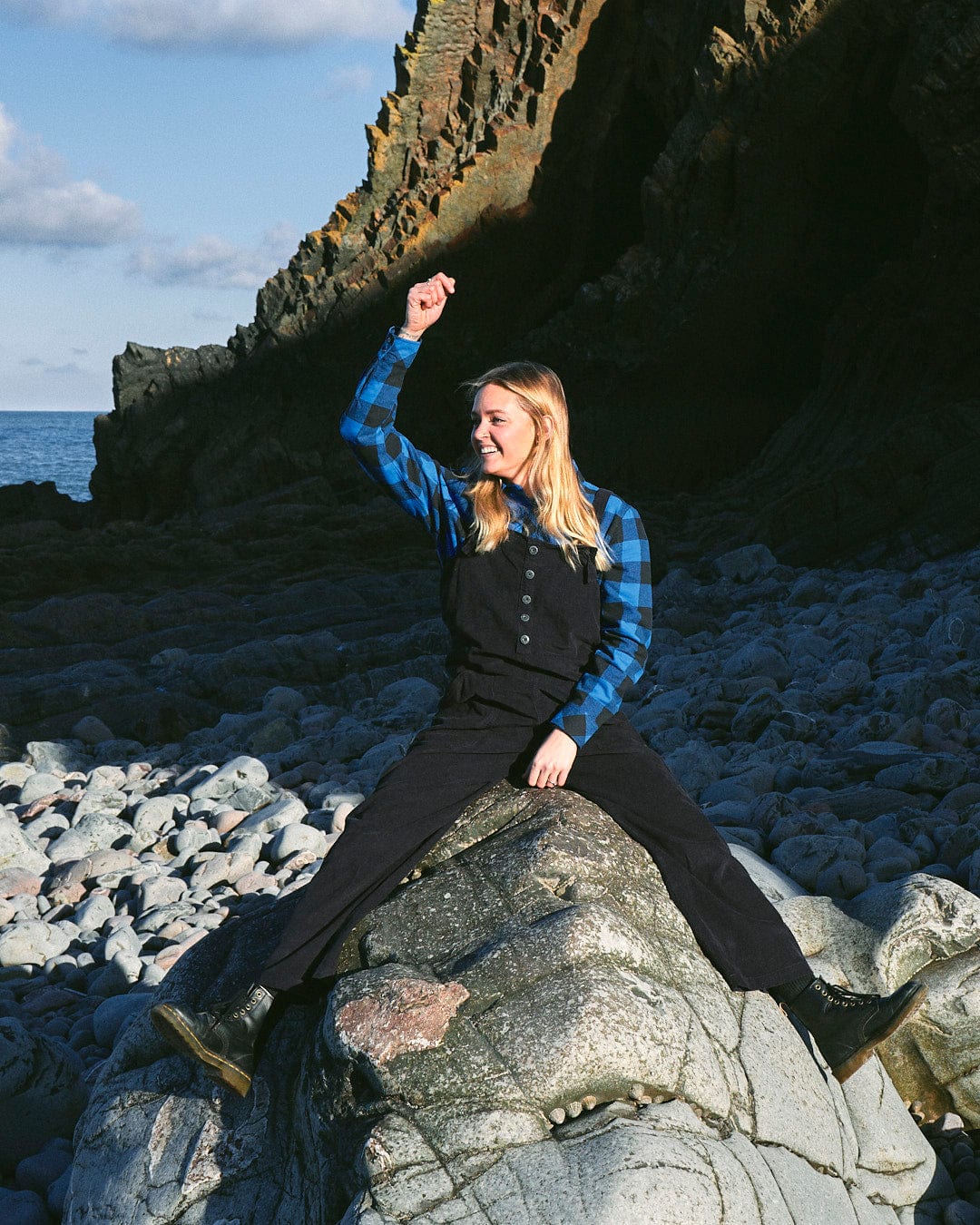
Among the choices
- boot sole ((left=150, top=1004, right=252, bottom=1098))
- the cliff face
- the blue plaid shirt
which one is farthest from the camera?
the cliff face

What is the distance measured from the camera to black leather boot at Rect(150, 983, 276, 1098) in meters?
2.32

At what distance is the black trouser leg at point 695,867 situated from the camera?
2568 mm

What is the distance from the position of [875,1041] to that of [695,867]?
1.67 ft

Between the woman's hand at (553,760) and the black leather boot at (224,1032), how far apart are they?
709mm

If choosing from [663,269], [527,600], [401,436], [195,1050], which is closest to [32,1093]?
[195,1050]

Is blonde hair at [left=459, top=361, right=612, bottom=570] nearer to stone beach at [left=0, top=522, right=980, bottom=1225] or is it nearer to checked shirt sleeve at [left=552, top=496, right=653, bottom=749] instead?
checked shirt sleeve at [left=552, top=496, right=653, bottom=749]

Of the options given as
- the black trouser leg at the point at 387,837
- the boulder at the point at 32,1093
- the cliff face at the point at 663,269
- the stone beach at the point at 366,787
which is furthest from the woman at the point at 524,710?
the cliff face at the point at 663,269

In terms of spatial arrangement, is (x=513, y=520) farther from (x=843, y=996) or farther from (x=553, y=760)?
(x=843, y=996)

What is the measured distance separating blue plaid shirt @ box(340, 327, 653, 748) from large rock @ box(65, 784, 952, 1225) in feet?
1.05

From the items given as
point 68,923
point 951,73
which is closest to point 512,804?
point 68,923

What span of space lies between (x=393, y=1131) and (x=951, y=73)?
10.8 metres

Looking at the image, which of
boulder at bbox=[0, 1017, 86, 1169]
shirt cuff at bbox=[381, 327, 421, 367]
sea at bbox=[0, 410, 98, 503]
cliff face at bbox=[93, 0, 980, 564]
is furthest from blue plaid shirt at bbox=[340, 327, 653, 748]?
sea at bbox=[0, 410, 98, 503]

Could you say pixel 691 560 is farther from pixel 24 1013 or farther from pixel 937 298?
pixel 24 1013

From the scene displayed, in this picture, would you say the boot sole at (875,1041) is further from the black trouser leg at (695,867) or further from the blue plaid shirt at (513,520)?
the blue plaid shirt at (513,520)
